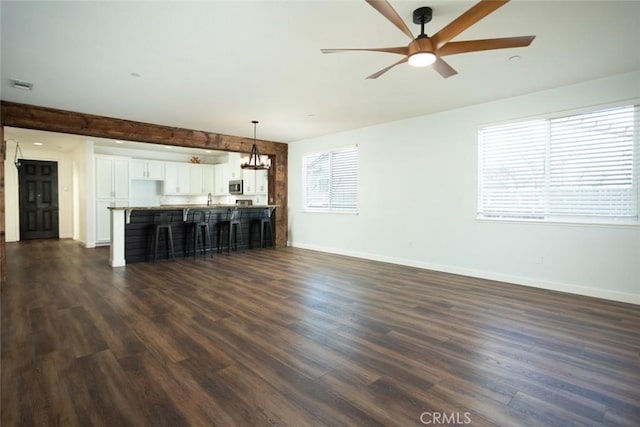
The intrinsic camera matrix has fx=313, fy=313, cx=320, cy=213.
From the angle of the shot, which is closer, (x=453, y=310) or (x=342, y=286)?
(x=453, y=310)

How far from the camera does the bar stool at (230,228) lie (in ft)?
22.7

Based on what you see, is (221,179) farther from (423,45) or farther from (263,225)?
(423,45)

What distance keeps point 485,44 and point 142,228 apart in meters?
6.12

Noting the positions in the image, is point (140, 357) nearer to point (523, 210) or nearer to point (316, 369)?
point (316, 369)

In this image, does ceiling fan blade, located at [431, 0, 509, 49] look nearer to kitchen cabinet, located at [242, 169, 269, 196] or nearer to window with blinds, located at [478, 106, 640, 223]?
window with blinds, located at [478, 106, 640, 223]

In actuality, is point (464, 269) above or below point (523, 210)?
below

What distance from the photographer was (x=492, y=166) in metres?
4.71

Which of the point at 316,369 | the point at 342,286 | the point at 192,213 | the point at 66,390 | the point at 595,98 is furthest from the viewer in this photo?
the point at 192,213

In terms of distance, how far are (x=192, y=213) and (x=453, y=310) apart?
5.29 meters

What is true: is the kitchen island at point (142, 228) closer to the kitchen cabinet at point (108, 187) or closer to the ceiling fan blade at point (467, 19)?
the kitchen cabinet at point (108, 187)

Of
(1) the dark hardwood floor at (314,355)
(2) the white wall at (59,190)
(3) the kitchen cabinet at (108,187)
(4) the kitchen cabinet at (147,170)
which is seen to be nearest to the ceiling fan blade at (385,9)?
(1) the dark hardwood floor at (314,355)

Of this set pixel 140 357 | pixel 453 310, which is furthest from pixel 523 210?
pixel 140 357

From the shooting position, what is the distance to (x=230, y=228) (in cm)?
679

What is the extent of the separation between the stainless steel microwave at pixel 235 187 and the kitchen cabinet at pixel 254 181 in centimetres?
15
